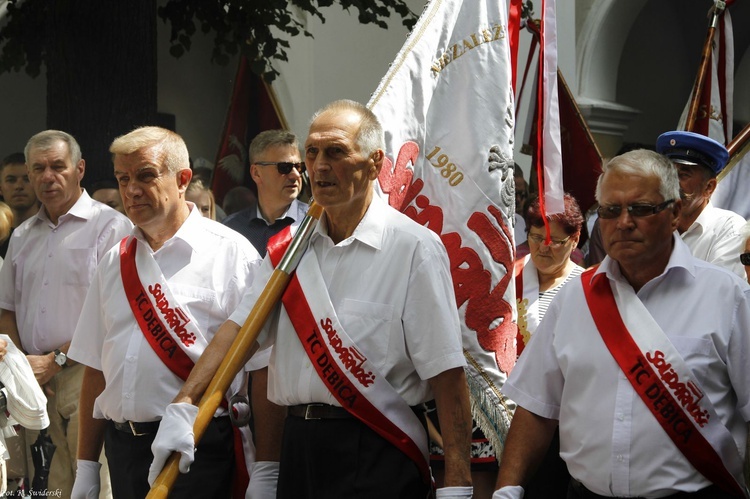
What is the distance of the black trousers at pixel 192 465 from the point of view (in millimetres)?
4660

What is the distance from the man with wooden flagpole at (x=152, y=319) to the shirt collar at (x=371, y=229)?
2.37 ft

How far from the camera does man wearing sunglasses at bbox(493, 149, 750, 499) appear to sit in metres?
3.70

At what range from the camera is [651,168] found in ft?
12.8

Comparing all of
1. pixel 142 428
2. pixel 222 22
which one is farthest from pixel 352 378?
pixel 222 22

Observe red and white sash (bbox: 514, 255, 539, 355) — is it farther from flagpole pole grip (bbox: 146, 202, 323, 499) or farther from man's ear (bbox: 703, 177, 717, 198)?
flagpole pole grip (bbox: 146, 202, 323, 499)

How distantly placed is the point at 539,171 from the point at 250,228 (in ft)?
8.51

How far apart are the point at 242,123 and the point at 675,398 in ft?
24.3

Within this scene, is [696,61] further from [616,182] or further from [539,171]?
[616,182]

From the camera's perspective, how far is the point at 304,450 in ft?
13.5

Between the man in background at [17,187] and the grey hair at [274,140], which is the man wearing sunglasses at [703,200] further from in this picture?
the man in background at [17,187]

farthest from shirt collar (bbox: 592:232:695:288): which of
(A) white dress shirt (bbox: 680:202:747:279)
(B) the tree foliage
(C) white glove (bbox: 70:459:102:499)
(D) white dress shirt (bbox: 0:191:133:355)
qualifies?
(B) the tree foliage

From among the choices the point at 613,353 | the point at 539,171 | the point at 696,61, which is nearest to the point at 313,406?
the point at 613,353

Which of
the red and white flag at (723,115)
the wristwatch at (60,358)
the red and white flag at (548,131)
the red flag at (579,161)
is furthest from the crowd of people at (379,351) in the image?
the red flag at (579,161)

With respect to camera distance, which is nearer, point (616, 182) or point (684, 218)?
point (616, 182)
